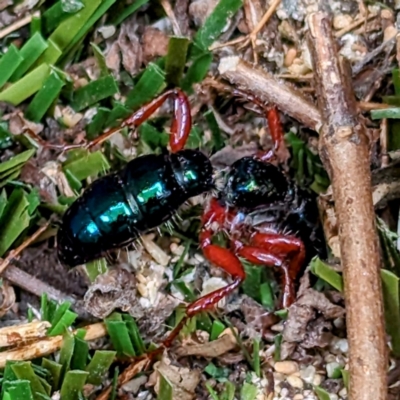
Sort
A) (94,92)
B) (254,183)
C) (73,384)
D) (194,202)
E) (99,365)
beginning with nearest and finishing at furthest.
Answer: (73,384)
(99,365)
(94,92)
(254,183)
(194,202)

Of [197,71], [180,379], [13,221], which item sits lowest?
[180,379]

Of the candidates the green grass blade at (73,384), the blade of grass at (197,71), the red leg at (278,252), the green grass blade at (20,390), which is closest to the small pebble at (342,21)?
the blade of grass at (197,71)

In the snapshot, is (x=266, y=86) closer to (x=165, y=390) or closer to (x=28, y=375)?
(x=165, y=390)

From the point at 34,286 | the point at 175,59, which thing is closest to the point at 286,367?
the point at 34,286

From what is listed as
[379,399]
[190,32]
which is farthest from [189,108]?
[379,399]

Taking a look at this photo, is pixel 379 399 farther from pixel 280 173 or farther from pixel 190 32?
pixel 190 32

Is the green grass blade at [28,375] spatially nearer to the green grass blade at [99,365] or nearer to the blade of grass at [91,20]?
the green grass blade at [99,365]

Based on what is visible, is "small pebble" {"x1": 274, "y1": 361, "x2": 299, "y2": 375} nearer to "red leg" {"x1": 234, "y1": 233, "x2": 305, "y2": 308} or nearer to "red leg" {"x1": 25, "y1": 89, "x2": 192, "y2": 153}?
"red leg" {"x1": 234, "y1": 233, "x2": 305, "y2": 308}
